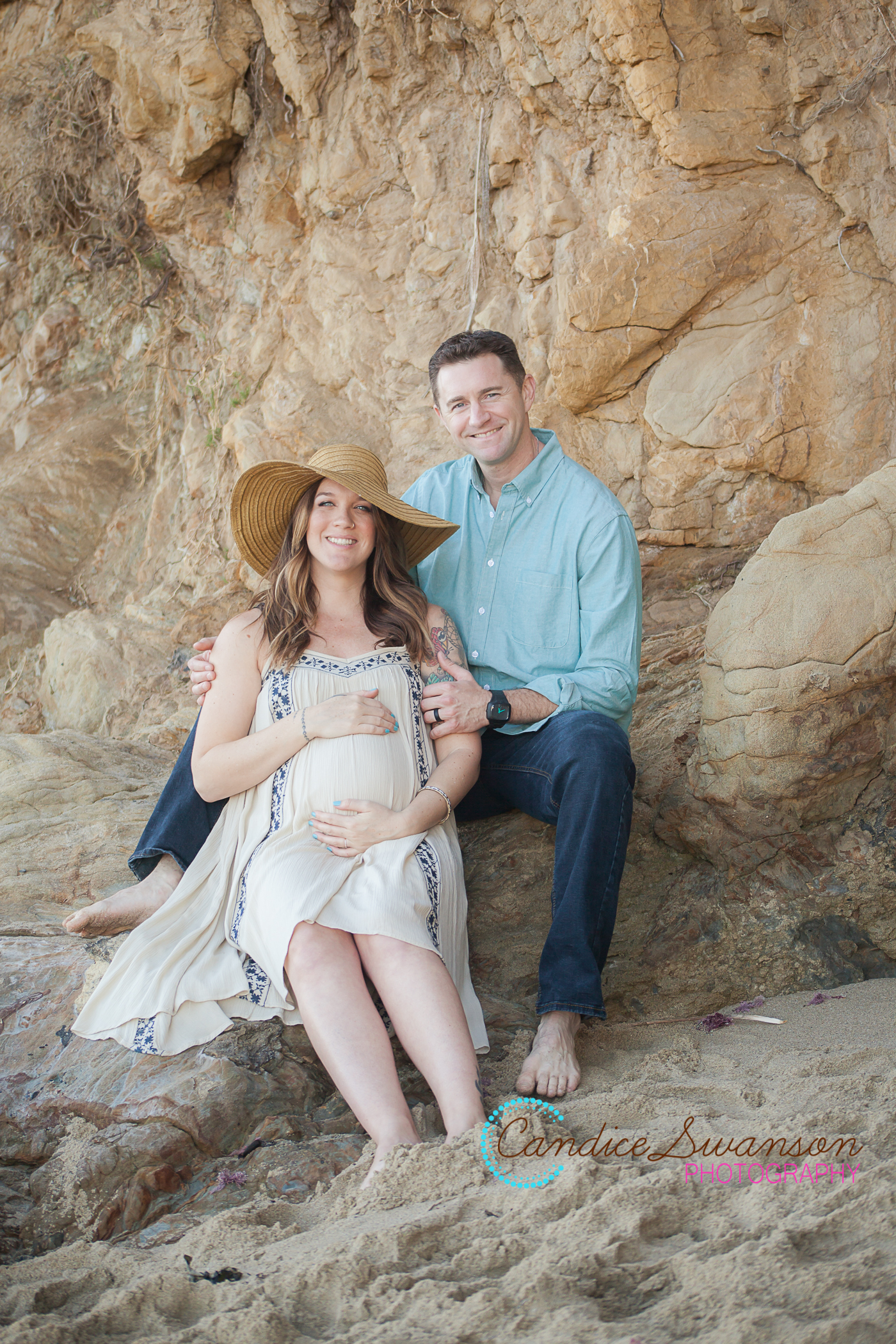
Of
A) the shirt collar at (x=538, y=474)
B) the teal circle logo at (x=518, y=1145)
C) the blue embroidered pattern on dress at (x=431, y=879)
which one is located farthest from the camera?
the shirt collar at (x=538, y=474)

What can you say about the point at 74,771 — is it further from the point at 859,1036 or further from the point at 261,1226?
the point at 859,1036

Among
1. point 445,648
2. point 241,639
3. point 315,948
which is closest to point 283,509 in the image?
point 241,639

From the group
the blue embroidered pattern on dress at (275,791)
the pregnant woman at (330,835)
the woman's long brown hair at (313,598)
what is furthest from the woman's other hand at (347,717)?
the woman's long brown hair at (313,598)

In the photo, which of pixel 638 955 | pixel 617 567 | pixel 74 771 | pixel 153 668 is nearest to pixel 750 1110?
pixel 638 955

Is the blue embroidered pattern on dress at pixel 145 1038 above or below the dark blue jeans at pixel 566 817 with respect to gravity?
below

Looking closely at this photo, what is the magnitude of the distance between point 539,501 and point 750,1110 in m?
2.08

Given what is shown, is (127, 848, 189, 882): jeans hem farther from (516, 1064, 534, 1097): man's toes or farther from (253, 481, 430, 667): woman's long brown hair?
(516, 1064, 534, 1097): man's toes

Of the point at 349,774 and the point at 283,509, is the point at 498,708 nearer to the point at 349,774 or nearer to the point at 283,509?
the point at 349,774

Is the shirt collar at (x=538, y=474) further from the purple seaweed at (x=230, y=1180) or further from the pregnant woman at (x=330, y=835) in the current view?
the purple seaweed at (x=230, y=1180)

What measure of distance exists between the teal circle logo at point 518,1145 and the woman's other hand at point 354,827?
725mm

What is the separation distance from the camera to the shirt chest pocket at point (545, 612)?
3410 mm

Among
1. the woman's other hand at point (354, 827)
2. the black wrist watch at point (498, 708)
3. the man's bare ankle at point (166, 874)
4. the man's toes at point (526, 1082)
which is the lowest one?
the man's toes at point (526, 1082)

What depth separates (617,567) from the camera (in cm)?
332

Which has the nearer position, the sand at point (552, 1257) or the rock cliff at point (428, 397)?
the sand at point (552, 1257)
